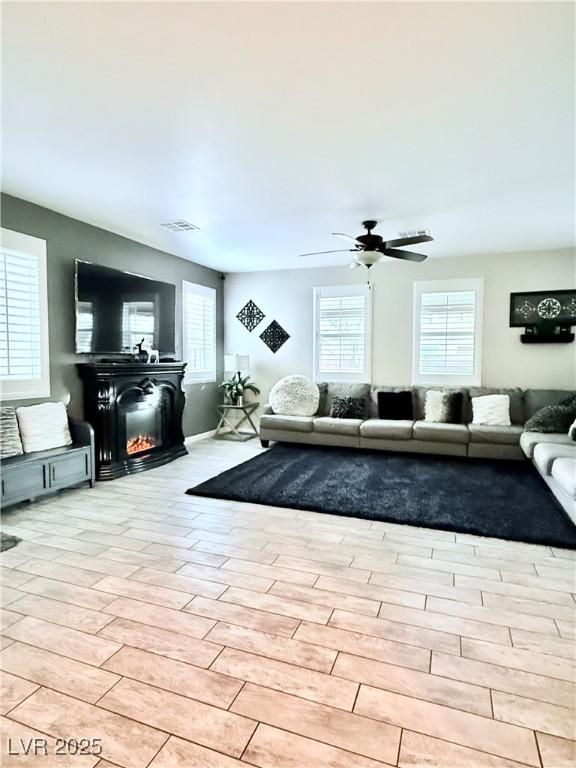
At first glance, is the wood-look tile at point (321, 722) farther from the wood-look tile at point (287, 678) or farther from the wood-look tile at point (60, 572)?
the wood-look tile at point (60, 572)

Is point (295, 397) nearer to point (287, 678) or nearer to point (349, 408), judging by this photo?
point (349, 408)

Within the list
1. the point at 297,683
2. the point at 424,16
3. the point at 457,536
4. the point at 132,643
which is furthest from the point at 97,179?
the point at 457,536

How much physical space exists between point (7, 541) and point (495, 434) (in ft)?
16.1

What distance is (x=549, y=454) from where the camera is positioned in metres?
3.90

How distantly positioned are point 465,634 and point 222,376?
583cm

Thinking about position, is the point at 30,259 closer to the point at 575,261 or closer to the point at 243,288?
the point at 243,288

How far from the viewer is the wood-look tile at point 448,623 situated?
2070 mm

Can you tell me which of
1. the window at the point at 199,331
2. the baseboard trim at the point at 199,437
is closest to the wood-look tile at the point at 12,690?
the baseboard trim at the point at 199,437

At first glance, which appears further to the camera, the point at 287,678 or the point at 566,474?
the point at 566,474

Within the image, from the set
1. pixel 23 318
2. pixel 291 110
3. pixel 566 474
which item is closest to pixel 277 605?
pixel 566 474

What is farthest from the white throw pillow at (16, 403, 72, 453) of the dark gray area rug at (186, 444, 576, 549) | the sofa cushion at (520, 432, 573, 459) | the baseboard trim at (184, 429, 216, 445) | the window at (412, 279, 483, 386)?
the sofa cushion at (520, 432, 573, 459)

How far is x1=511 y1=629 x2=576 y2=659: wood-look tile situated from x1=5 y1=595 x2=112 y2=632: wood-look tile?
1994mm

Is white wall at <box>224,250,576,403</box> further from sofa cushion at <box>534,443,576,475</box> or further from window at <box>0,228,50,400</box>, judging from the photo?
window at <box>0,228,50,400</box>

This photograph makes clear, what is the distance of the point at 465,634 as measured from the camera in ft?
6.81
